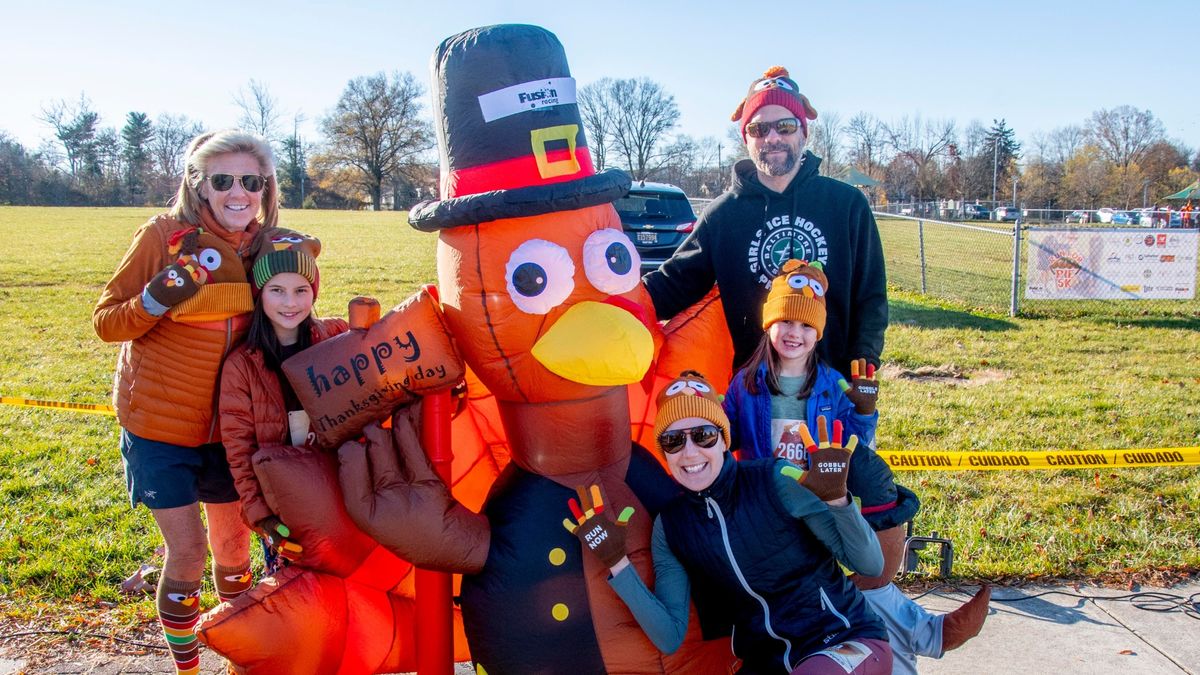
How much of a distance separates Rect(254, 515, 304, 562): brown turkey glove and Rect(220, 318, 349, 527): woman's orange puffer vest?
0.07 ft

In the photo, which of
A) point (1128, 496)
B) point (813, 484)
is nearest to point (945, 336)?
point (1128, 496)

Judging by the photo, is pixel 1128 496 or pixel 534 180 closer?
pixel 534 180

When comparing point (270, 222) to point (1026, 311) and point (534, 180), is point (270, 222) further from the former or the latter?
point (1026, 311)

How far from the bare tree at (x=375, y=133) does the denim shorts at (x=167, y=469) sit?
5152cm

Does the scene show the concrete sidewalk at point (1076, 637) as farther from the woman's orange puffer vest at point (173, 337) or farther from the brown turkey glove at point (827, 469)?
the woman's orange puffer vest at point (173, 337)

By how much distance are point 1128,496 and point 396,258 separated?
16.1 metres

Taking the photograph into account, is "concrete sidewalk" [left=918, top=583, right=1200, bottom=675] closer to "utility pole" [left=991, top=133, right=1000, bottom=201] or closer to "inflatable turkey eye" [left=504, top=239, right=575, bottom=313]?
"inflatable turkey eye" [left=504, top=239, right=575, bottom=313]

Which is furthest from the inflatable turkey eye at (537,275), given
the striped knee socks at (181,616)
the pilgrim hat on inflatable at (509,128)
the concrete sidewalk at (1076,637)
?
the concrete sidewalk at (1076,637)

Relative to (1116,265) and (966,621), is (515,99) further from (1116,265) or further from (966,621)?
(1116,265)

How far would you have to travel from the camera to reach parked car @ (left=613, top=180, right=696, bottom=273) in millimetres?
11234

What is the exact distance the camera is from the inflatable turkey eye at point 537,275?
2.55m

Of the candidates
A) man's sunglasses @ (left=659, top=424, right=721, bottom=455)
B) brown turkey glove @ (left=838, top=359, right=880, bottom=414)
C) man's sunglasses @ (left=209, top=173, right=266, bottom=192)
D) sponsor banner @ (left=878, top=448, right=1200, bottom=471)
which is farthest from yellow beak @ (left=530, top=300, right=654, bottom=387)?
sponsor banner @ (left=878, top=448, right=1200, bottom=471)

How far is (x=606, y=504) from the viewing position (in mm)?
2707

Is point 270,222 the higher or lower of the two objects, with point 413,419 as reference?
higher
